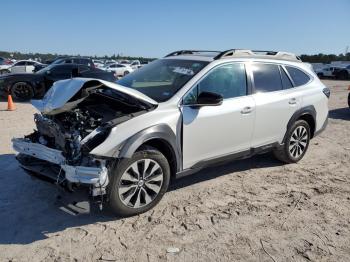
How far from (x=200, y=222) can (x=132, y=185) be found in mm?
Answer: 899

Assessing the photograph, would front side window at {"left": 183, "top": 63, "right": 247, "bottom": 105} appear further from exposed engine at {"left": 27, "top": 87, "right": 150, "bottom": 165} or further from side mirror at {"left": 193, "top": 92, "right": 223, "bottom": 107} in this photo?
exposed engine at {"left": 27, "top": 87, "right": 150, "bottom": 165}

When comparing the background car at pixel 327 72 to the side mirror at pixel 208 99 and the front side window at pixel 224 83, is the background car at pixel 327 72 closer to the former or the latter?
the front side window at pixel 224 83

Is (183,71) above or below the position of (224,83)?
above

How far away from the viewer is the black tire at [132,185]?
412 cm

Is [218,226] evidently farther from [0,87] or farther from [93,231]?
[0,87]

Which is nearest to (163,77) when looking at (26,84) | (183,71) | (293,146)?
(183,71)

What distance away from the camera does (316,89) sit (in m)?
6.77

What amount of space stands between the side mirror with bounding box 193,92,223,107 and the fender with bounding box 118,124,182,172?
0.57 metres

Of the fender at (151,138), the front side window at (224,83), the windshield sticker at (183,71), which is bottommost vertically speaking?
the fender at (151,138)

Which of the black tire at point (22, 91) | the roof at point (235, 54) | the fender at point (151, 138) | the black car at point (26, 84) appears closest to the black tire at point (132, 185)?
the fender at point (151, 138)

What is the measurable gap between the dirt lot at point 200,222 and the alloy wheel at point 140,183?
211 mm

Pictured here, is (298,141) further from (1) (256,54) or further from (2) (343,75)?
(2) (343,75)

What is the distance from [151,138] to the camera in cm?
436

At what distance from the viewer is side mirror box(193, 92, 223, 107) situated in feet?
15.6
